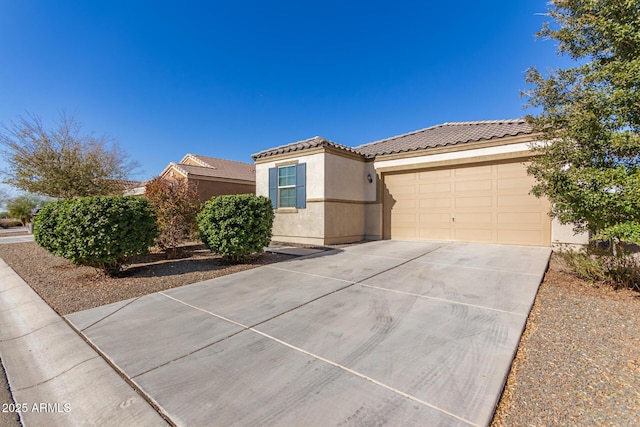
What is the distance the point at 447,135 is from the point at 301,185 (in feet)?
21.2

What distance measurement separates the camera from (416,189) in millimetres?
10906

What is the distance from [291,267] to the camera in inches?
266

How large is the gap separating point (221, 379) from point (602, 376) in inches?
132

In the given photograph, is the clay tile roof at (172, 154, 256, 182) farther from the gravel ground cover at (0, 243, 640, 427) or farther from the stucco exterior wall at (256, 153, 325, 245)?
the gravel ground cover at (0, 243, 640, 427)

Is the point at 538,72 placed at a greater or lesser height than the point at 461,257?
greater

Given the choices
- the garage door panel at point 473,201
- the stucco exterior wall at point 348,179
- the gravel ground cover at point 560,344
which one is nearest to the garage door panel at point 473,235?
the garage door panel at point 473,201

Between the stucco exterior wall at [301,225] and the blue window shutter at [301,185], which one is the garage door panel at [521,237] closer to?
the stucco exterior wall at [301,225]

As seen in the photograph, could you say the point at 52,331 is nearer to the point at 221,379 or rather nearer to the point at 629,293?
the point at 221,379

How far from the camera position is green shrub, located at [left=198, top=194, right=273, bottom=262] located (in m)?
6.81

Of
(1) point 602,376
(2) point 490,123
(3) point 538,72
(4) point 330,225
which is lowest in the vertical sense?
(1) point 602,376

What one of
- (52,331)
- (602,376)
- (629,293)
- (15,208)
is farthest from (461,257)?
(15,208)

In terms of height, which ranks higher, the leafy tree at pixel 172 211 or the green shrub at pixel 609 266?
the leafy tree at pixel 172 211

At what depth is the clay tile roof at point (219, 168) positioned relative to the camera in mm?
17047

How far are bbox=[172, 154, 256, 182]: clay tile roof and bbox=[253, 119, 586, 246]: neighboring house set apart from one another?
21.7 feet
